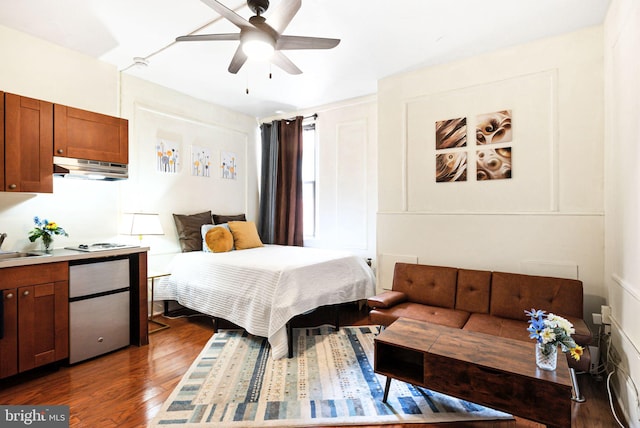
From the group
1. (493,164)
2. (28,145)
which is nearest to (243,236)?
(28,145)

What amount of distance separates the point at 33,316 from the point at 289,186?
335 centimetres

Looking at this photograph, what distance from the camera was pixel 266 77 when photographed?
148 inches

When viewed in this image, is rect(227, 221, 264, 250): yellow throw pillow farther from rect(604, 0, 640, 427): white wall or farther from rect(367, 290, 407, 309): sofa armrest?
rect(604, 0, 640, 427): white wall

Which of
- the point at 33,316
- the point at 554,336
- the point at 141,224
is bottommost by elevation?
the point at 33,316

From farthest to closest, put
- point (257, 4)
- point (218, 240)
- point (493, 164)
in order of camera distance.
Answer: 1. point (218, 240)
2. point (493, 164)
3. point (257, 4)

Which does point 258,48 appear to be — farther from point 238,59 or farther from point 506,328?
point 506,328

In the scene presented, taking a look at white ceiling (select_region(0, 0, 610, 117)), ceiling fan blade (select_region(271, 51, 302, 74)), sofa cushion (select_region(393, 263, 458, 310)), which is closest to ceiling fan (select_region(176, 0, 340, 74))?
ceiling fan blade (select_region(271, 51, 302, 74))

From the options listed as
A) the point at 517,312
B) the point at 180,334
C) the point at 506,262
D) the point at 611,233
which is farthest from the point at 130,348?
the point at 611,233

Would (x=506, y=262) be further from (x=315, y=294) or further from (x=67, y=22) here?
(x=67, y=22)

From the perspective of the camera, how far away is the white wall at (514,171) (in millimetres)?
2744

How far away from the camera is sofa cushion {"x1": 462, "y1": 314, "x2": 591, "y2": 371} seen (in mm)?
2045

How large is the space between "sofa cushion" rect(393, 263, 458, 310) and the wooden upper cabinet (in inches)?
120

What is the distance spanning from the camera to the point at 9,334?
7.32 ft

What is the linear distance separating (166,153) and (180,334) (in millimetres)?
2267
